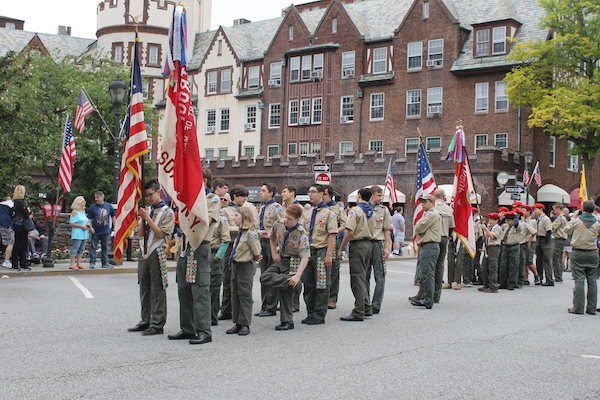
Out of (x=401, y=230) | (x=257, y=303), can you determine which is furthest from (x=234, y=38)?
(x=257, y=303)

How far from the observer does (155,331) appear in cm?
863

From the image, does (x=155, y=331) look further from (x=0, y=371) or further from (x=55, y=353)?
(x=0, y=371)

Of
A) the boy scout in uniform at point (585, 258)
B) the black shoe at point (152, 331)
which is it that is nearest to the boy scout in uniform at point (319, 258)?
the black shoe at point (152, 331)

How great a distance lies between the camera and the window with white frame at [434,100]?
41.7m

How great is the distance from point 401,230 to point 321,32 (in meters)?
23.0

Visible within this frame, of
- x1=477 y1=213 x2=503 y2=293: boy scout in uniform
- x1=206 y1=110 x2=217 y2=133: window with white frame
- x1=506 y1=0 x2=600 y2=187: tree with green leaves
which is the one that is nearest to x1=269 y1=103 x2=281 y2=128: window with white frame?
x1=206 y1=110 x2=217 y2=133: window with white frame

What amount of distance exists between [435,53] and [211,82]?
60.3 feet

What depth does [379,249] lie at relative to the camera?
11.2m

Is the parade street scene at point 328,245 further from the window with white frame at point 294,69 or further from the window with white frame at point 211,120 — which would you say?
the window with white frame at point 211,120

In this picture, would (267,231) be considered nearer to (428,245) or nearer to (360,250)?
(360,250)

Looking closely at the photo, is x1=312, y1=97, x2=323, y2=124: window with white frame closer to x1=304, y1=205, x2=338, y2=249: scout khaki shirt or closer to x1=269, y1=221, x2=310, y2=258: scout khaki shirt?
x1=304, y1=205, x2=338, y2=249: scout khaki shirt

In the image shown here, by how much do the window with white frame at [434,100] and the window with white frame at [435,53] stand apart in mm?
1545

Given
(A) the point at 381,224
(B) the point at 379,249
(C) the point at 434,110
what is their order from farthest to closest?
(C) the point at 434,110 < (A) the point at 381,224 < (B) the point at 379,249

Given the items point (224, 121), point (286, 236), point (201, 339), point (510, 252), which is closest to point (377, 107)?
point (224, 121)
